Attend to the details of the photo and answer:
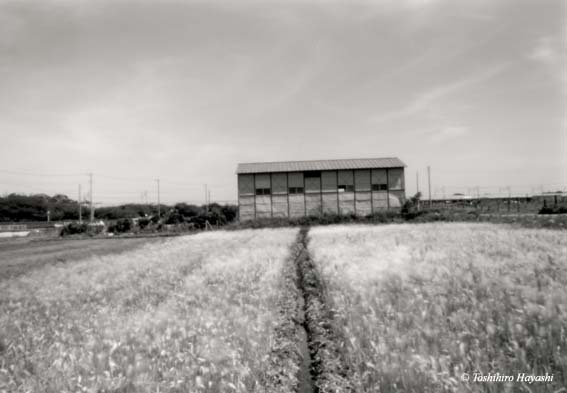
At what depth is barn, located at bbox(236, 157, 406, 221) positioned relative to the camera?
4884cm

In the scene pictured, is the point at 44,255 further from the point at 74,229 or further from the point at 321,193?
the point at 321,193

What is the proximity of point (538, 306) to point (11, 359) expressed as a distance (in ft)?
25.5

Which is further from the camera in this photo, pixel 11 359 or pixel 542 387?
pixel 11 359

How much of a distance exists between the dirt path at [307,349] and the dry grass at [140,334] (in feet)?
0.86

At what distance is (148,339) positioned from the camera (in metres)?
5.12

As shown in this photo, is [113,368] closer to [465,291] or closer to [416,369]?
[416,369]

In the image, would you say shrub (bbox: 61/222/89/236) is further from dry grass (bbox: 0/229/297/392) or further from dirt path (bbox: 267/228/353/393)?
dirt path (bbox: 267/228/353/393)

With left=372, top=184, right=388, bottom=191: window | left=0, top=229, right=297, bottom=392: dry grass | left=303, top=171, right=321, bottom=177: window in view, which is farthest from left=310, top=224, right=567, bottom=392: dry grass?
left=303, top=171, right=321, bottom=177: window

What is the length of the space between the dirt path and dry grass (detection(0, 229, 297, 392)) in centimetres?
26

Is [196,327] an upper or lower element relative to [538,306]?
lower

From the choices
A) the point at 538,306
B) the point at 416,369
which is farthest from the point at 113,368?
the point at 538,306

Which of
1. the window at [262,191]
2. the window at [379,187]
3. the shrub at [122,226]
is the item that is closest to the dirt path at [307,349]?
the window at [262,191]

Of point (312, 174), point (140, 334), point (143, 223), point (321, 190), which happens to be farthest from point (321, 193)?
point (140, 334)

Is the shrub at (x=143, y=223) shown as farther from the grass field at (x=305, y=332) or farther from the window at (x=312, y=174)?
the grass field at (x=305, y=332)
